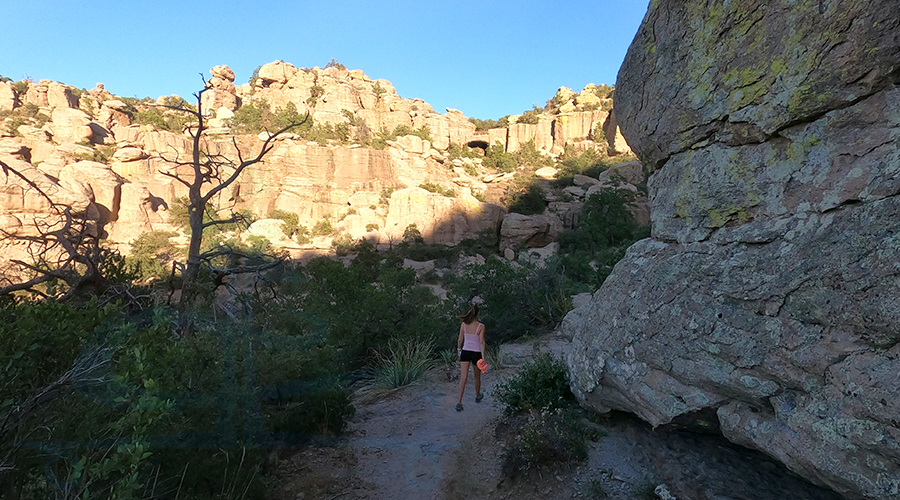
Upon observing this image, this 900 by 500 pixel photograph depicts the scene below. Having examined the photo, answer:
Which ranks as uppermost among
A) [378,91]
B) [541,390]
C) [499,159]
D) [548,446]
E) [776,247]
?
[378,91]

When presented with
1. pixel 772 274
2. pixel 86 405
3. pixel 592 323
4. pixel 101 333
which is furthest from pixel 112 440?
pixel 772 274

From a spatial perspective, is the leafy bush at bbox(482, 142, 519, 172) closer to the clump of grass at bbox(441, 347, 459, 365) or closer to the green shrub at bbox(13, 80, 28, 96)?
the clump of grass at bbox(441, 347, 459, 365)

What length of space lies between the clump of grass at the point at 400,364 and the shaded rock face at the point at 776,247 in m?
3.59

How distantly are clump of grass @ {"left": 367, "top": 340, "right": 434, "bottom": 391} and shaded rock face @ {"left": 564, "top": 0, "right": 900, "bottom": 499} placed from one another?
11.8ft

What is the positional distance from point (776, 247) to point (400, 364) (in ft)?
17.0

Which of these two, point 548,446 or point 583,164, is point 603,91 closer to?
point 583,164

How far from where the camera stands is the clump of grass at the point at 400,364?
19.8 ft

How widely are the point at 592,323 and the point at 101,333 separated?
11.8 ft

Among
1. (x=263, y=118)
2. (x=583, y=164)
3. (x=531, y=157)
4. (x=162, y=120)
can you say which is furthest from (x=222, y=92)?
(x=583, y=164)

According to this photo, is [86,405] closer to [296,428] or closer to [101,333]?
[101,333]

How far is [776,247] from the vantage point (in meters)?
2.07

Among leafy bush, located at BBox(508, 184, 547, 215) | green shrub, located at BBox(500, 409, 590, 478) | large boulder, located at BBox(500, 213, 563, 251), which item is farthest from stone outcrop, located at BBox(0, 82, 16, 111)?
green shrub, located at BBox(500, 409, 590, 478)

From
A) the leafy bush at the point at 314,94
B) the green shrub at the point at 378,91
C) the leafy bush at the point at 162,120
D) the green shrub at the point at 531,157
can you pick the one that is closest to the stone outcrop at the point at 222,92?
the leafy bush at the point at 162,120

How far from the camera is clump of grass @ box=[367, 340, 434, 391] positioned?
6031mm
